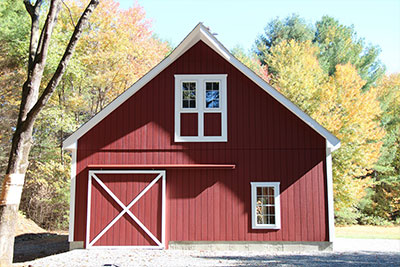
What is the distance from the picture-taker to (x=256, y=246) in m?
12.2

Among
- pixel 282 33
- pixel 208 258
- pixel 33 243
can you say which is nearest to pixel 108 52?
pixel 33 243

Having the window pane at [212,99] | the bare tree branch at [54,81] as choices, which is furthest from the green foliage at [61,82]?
the bare tree branch at [54,81]

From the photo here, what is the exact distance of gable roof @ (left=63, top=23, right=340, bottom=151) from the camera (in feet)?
40.9

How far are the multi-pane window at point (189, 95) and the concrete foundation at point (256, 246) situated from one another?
14.3ft

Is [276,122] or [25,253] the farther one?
[25,253]

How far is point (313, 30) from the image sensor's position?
38.3 m

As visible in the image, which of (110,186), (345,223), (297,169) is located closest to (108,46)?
(110,186)

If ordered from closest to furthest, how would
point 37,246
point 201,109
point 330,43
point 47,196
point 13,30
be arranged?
point 201,109, point 37,246, point 13,30, point 47,196, point 330,43

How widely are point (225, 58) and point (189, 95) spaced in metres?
1.67

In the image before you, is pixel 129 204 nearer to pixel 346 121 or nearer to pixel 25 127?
pixel 25 127

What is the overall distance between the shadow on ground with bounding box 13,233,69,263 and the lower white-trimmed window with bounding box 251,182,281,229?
690cm

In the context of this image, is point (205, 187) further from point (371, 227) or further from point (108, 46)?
point (371, 227)

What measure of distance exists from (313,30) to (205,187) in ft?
99.2

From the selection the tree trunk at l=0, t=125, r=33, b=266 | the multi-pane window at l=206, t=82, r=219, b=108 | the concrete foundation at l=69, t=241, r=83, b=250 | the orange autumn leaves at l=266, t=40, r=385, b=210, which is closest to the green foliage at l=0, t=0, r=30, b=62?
the concrete foundation at l=69, t=241, r=83, b=250
